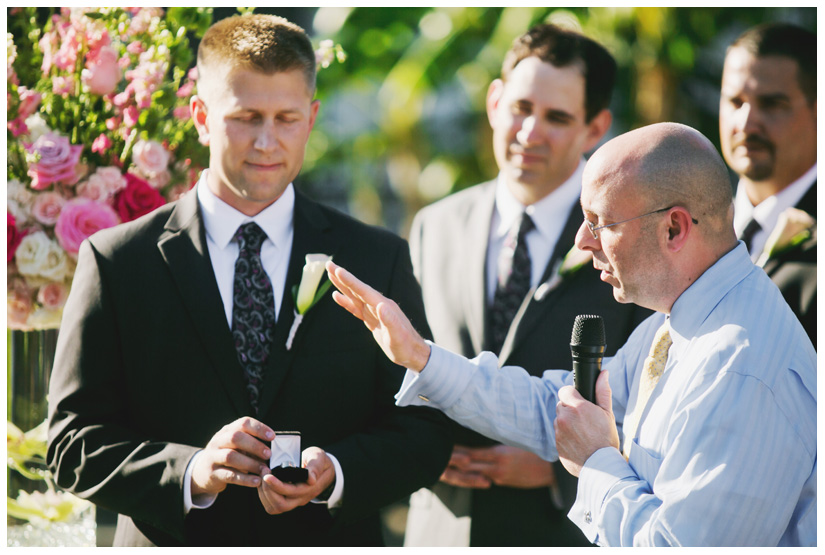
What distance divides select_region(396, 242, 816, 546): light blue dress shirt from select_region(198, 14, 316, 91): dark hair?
1.29m

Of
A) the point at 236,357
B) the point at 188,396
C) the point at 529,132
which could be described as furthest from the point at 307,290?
the point at 529,132

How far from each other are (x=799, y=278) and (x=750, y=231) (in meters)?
0.43

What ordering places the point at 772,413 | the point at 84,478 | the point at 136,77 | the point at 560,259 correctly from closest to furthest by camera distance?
1. the point at 772,413
2. the point at 84,478
3. the point at 136,77
4. the point at 560,259

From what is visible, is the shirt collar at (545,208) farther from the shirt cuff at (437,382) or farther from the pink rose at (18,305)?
the pink rose at (18,305)

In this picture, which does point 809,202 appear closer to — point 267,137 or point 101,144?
point 267,137

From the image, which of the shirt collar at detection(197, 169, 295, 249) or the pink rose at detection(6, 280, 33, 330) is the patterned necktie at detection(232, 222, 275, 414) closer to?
the shirt collar at detection(197, 169, 295, 249)

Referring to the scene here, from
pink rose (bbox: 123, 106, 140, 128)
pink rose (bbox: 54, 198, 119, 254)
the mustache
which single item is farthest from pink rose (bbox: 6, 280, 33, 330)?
the mustache

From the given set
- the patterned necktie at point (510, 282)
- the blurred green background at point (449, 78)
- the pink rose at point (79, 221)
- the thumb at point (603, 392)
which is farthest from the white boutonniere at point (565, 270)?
the blurred green background at point (449, 78)

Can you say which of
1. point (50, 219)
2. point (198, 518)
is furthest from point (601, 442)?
point (50, 219)

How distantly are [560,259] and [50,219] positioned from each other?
5.58 feet

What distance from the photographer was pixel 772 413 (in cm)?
179

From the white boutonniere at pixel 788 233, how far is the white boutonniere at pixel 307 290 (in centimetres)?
161

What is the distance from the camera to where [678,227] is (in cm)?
199

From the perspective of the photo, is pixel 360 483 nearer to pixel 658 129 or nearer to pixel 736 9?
pixel 658 129
